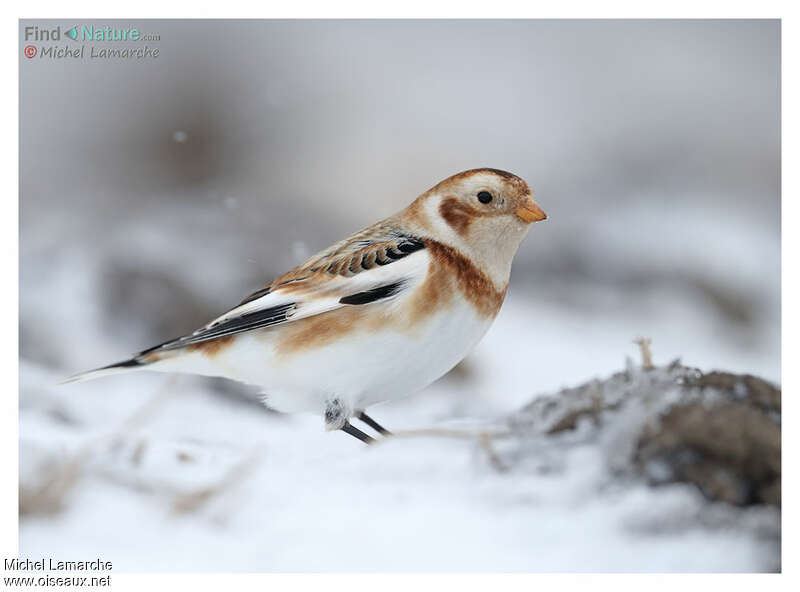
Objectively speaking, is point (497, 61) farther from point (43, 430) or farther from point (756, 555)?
point (43, 430)

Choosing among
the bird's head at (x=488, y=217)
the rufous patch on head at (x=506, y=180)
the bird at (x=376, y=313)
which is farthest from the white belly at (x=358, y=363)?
the rufous patch on head at (x=506, y=180)

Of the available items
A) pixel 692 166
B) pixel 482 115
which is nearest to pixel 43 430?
pixel 482 115

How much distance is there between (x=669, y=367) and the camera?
5.25ft

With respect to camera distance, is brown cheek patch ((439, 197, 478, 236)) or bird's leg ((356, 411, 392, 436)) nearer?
brown cheek patch ((439, 197, 478, 236))

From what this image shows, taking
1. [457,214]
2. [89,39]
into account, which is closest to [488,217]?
[457,214]

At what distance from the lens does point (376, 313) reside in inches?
59.6

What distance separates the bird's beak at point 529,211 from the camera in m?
1.58

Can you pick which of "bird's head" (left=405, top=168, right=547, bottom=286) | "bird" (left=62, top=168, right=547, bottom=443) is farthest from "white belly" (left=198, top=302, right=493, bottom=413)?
"bird's head" (left=405, top=168, right=547, bottom=286)

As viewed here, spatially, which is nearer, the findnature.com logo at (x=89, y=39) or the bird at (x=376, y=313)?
the bird at (x=376, y=313)

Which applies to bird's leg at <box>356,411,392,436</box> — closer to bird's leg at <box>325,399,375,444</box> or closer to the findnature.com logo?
bird's leg at <box>325,399,375,444</box>

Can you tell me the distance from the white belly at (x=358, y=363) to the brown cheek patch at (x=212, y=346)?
0.01 m

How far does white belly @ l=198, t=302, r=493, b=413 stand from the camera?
4.97 feet

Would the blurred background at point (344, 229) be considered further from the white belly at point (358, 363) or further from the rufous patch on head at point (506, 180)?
the rufous patch on head at point (506, 180)

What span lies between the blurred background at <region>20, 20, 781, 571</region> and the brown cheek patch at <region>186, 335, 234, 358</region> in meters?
0.24
